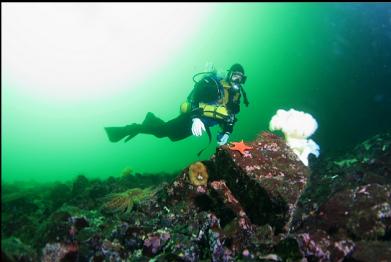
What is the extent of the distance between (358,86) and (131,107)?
130519mm

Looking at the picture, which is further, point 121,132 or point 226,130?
point 121,132

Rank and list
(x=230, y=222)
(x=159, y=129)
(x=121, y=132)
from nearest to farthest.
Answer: (x=230, y=222), (x=159, y=129), (x=121, y=132)

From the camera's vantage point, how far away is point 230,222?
5805 mm

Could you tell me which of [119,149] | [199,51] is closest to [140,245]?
[199,51]

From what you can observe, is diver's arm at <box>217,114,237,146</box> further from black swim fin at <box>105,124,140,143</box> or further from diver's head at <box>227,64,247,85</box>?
black swim fin at <box>105,124,140,143</box>

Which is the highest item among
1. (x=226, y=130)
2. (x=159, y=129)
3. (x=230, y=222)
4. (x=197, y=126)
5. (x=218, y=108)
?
(x=159, y=129)

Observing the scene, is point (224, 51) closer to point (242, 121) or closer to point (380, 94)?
point (242, 121)

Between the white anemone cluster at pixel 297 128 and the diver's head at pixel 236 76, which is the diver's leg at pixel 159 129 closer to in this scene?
the diver's head at pixel 236 76

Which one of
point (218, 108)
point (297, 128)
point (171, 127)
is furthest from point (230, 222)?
point (171, 127)

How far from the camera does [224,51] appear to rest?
9588 centimetres

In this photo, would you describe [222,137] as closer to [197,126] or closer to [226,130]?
A: [226,130]

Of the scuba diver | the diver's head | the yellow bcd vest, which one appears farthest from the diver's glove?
the diver's head

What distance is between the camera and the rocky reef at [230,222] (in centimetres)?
481

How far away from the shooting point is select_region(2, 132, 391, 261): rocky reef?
4.81 metres
